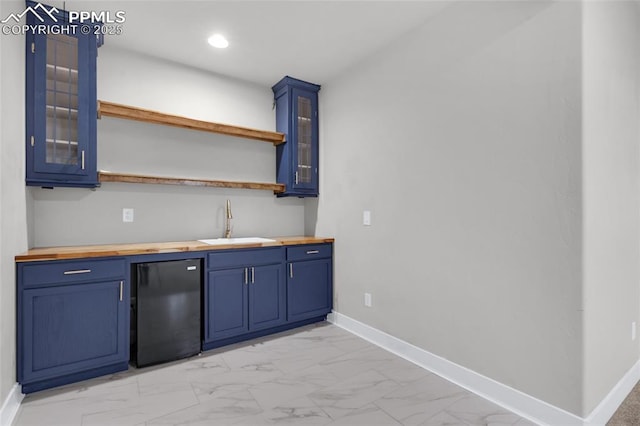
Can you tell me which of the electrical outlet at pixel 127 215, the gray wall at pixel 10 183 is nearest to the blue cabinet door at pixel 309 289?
the electrical outlet at pixel 127 215

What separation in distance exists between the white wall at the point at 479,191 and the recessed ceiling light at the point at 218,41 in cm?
130

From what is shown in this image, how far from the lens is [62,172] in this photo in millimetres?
2412

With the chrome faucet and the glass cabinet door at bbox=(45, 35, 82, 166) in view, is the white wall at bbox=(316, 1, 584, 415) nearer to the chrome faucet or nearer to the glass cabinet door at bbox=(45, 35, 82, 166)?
the chrome faucet

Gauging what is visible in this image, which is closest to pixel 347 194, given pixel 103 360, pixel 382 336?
pixel 382 336

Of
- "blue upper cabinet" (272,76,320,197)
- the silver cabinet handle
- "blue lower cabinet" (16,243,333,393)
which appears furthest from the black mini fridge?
"blue upper cabinet" (272,76,320,197)

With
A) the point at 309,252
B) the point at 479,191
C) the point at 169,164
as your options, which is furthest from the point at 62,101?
the point at 479,191

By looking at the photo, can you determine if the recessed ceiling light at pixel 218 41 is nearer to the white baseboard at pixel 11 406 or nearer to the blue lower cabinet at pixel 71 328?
the blue lower cabinet at pixel 71 328

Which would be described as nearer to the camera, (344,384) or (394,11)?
(344,384)

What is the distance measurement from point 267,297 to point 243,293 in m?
0.26

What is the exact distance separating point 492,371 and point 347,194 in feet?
6.46

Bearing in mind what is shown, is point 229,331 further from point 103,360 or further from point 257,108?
point 257,108

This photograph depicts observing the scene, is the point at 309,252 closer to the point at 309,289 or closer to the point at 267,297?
the point at 309,289

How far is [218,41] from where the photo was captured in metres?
2.85

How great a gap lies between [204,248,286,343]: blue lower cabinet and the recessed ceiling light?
1877 mm
